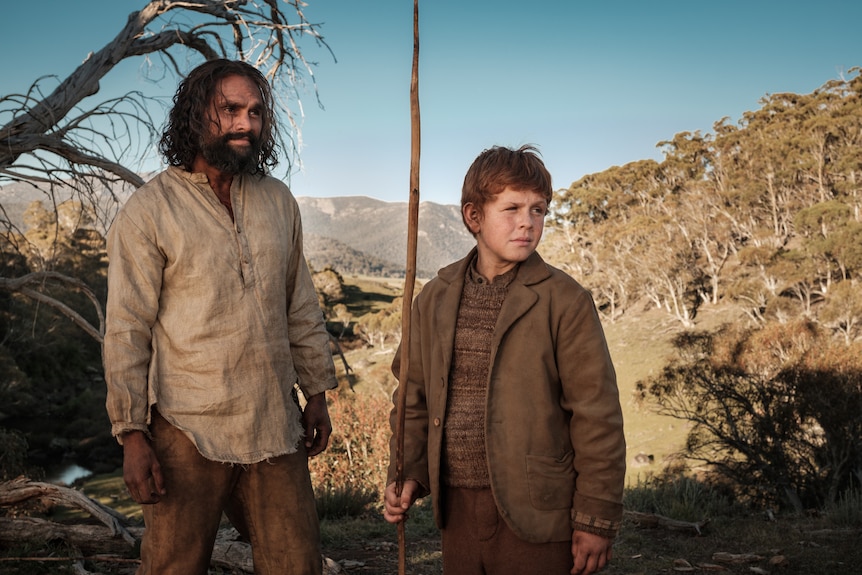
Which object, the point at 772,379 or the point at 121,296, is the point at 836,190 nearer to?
the point at 772,379

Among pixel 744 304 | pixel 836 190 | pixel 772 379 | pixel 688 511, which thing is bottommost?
pixel 688 511

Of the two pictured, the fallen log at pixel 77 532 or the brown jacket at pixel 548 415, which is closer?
the brown jacket at pixel 548 415

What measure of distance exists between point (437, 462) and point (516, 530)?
0.82 ft

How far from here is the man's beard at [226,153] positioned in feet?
6.33

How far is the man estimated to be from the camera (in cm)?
177

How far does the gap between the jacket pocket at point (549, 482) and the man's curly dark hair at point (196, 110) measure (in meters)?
1.12

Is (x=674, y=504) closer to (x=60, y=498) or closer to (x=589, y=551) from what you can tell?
(x=60, y=498)

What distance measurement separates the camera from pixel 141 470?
1696 millimetres

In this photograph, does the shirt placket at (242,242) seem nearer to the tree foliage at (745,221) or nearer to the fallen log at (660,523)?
the fallen log at (660,523)

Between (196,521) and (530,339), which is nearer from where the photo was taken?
(530,339)

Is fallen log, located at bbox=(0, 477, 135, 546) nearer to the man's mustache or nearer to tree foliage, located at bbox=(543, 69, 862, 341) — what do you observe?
the man's mustache

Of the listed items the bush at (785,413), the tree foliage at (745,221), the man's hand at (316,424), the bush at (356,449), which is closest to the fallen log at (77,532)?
the man's hand at (316,424)

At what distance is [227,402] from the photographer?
1816 millimetres

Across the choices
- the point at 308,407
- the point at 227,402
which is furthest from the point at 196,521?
the point at 308,407
